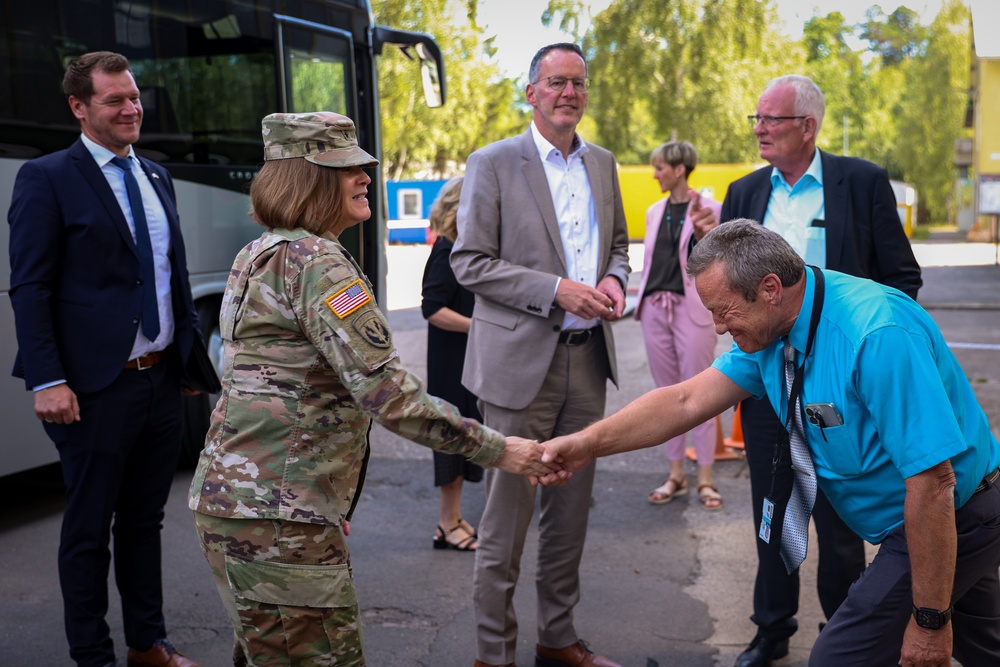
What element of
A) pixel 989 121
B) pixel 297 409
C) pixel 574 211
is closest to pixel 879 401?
pixel 297 409

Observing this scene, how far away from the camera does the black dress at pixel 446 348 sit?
540 cm

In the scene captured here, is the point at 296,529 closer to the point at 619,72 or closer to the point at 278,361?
the point at 278,361

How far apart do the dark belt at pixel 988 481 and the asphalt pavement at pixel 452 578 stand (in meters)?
1.58

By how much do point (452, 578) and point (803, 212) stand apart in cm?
241

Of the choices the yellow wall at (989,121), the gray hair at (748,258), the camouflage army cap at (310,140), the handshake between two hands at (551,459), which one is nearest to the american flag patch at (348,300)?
the camouflage army cap at (310,140)

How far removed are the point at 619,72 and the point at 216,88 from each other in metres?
32.7

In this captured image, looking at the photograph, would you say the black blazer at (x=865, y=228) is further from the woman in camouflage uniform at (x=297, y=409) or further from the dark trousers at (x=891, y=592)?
the woman in camouflage uniform at (x=297, y=409)

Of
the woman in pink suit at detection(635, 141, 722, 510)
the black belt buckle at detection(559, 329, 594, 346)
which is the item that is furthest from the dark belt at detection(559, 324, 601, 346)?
the woman in pink suit at detection(635, 141, 722, 510)

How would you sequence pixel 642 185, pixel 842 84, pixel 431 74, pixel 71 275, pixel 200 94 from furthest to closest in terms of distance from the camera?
pixel 842 84, pixel 642 185, pixel 431 74, pixel 200 94, pixel 71 275

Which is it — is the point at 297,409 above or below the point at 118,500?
above

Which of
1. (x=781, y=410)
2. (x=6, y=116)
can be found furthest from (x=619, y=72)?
(x=781, y=410)

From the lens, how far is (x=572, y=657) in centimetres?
393

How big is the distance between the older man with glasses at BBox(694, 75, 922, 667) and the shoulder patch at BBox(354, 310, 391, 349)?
1854mm

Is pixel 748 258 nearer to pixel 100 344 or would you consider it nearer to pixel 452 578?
pixel 100 344
